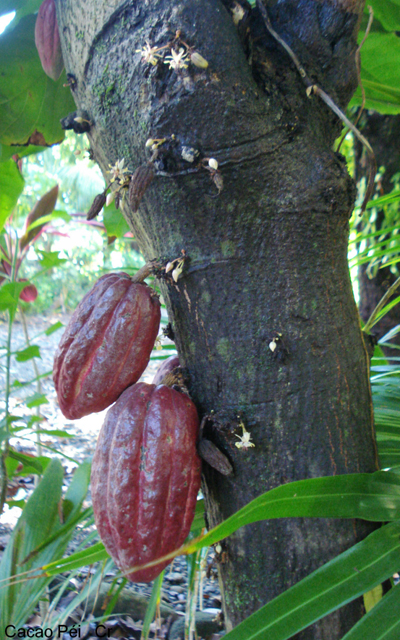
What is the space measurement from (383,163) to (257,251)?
2060mm

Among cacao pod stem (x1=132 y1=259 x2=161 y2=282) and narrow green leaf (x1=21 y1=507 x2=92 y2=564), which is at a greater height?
cacao pod stem (x1=132 y1=259 x2=161 y2=282)

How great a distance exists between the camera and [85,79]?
2.40ft

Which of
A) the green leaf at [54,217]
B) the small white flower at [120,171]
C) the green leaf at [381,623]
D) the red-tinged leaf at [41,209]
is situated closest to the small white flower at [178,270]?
the small white flower at [120,171]

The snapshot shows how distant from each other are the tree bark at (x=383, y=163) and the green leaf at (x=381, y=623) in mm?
1906

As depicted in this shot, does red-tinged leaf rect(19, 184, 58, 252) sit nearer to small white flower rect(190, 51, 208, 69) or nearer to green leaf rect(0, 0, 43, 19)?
green leaf rect(0, 0, 43, 19)

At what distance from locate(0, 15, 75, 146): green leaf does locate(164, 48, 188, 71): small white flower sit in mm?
616

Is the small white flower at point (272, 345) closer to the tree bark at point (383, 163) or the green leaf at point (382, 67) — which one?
the green leaf at point (382, 67)

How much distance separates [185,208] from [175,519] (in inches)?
18.4

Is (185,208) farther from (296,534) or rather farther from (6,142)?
(6,142)

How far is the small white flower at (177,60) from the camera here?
A: 0.59m

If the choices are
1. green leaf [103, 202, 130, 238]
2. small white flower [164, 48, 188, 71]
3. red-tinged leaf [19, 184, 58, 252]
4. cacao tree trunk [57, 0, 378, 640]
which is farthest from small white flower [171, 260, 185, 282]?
red-tinged leaf [19, 184, 58, 252]

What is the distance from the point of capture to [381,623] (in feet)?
1.61

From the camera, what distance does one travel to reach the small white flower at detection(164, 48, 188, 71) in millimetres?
591

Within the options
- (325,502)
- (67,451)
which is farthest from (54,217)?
(67,451)
